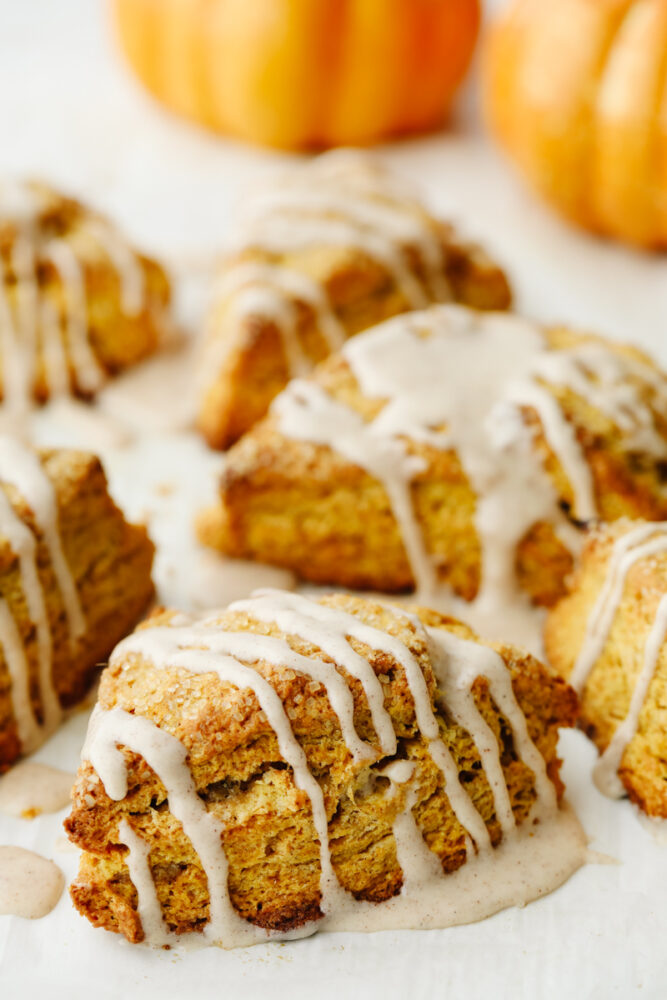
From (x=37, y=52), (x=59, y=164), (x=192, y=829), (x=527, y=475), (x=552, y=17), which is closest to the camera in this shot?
(x=192, y=829)

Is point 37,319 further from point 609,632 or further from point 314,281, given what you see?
point 609,632

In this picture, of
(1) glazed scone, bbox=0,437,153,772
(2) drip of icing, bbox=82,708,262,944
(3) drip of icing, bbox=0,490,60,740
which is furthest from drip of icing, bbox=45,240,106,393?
(2) drip of icing, bbox=82,708,262,944

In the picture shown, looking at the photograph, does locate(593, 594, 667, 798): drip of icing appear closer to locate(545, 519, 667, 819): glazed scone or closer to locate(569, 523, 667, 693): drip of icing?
locate(545, 519, 667, 819): glazed scone

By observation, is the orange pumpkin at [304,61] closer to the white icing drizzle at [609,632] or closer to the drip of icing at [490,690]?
the white icing drizzle at [609,632]

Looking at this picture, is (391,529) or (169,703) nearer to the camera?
(169,703)

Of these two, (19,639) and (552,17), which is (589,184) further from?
(19,639)

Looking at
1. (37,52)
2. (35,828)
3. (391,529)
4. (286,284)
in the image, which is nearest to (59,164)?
(37,52)

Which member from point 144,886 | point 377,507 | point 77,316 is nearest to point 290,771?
point 144,886

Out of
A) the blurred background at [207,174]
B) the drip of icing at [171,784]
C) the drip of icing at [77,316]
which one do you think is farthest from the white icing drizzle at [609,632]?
the drip of icing at [77,316]
